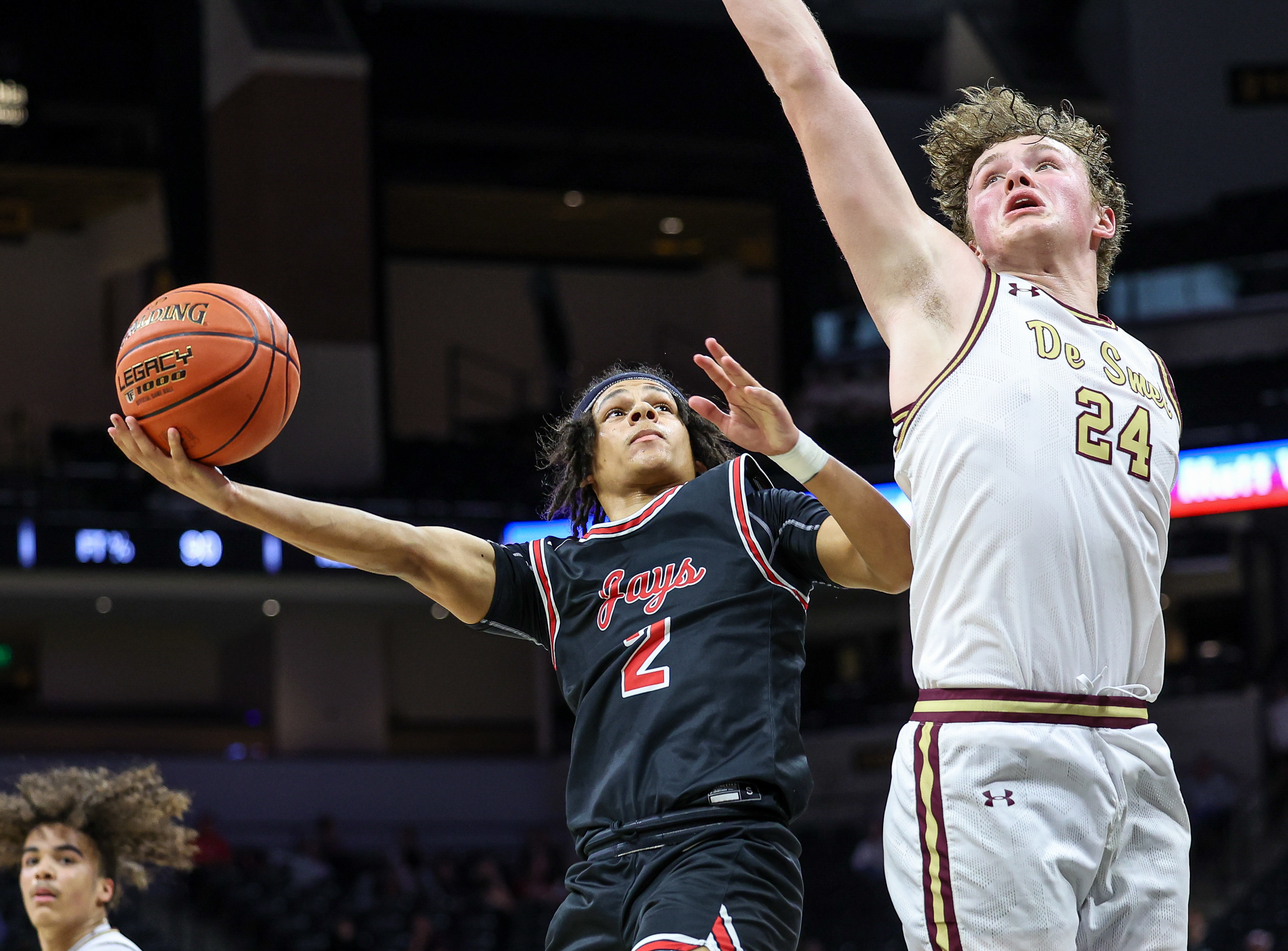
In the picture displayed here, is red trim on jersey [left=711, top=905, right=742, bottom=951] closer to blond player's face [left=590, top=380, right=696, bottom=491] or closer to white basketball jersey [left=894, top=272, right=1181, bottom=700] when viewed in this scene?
white basketball jersey [left=894, top=272, right=1181, bottom=700]

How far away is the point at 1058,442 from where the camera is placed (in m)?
2.73

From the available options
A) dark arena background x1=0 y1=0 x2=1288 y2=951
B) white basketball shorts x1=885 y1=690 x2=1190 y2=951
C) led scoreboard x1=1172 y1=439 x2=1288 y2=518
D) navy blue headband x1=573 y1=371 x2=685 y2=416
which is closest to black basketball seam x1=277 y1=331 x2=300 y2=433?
navy blue headband x1=573 y1=371 x2=685 y2=416

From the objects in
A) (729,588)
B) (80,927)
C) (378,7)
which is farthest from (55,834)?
(378,7)

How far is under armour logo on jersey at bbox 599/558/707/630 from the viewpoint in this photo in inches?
143

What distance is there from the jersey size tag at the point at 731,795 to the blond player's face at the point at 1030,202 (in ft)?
3.85

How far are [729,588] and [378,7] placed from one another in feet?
55.0

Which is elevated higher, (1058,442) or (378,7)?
(378,7)

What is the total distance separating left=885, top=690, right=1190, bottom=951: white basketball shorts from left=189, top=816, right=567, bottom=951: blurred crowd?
10.2 m

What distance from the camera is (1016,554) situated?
2.67 m

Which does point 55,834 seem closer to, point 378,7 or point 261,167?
point 261,167

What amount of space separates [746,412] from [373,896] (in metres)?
12.1

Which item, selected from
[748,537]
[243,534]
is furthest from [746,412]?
[243,534]

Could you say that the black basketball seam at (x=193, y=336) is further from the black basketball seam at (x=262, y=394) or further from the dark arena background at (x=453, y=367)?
the dark arena background at (x=453, y=367)

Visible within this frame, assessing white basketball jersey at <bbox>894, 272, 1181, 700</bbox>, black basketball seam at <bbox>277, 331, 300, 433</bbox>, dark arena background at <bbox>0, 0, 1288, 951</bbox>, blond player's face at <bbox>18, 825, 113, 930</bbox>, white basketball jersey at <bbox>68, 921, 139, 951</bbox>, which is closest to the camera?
white basketball jersey at <bbox>894, 272, 1181, 700</bbox>
